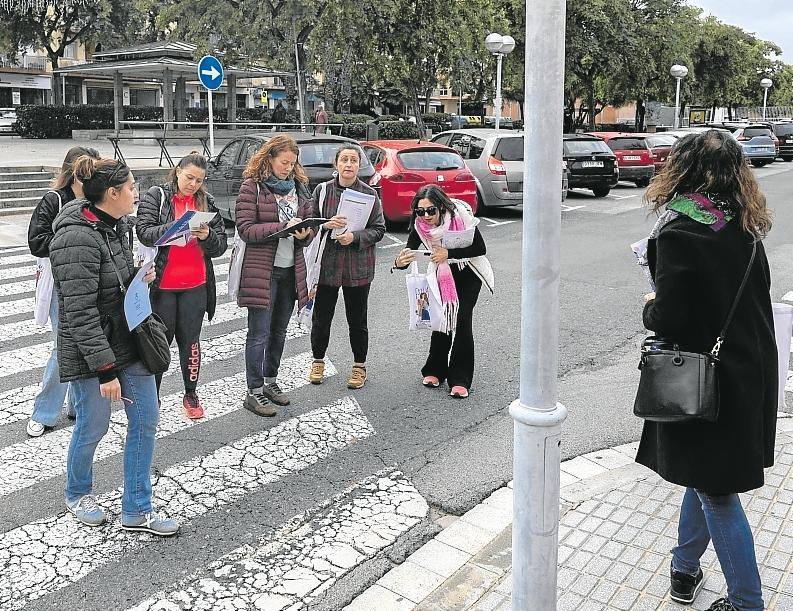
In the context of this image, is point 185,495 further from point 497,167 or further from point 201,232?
point 497,167

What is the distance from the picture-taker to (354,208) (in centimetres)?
605

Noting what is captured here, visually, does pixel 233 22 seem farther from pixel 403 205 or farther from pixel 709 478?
pixel 709 478

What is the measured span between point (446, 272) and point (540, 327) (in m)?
3.47

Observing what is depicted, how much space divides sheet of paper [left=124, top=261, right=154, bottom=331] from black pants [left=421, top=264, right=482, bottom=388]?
2752 millimetres

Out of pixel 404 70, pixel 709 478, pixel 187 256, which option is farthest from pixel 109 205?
pixel 404 70

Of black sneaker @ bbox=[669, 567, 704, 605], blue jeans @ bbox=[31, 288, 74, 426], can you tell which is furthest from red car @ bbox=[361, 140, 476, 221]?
black sneaker @ bbox=[669, 567, 704, 605]

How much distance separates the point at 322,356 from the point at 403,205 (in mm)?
7971

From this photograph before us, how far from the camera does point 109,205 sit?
3908 millimetres

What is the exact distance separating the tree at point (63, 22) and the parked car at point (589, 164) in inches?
986

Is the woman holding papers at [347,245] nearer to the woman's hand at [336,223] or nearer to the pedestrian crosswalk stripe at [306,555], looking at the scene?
the woman's hand at [336,223]

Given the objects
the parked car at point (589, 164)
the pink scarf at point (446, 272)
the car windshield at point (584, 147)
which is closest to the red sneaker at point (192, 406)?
the pink scarf at point (446, 272)

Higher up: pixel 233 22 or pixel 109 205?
pixel 233 22

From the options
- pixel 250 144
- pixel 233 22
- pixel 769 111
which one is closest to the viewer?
pixel 250 144

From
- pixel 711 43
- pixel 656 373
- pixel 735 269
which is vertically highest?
pixel 711 43
